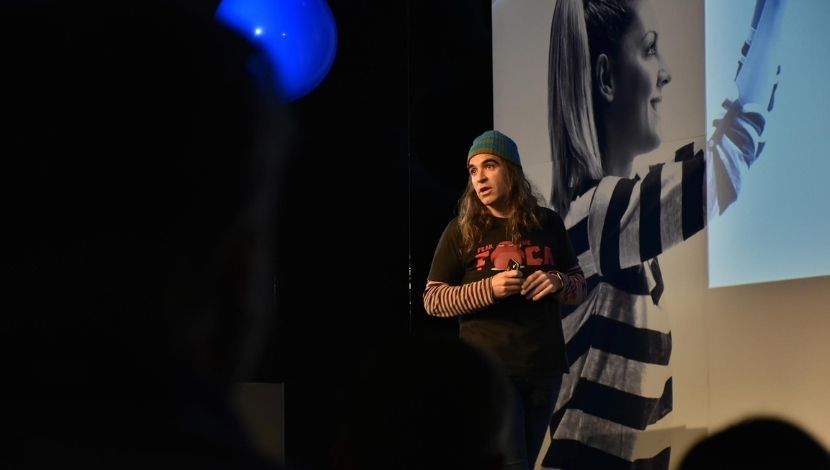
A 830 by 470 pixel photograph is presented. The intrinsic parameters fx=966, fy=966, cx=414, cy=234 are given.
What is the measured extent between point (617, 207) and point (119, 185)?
339 centimetres

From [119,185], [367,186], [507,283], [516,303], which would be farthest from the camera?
[367,186]

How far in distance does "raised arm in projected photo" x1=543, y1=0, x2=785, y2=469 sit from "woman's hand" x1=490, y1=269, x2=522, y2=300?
38.9 inches

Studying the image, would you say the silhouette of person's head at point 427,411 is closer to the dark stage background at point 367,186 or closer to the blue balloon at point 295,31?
the blue balloon at point 295,31

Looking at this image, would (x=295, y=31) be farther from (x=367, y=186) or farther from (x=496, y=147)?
(x=496, y=147)

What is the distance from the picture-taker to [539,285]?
104 inches

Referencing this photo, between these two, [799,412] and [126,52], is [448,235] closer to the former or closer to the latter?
[799,412]

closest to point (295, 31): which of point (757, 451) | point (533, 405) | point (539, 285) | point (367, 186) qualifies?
point (367, 186)

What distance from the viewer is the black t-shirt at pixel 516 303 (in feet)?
8.80

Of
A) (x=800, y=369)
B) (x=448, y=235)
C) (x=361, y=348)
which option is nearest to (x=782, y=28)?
(x=800, y=369)

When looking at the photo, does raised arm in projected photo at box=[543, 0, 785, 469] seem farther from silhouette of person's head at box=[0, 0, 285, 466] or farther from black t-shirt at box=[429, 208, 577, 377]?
silhouette of person's head at box=[0, 0, 285, 466]

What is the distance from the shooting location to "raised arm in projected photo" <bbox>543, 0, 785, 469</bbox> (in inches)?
134

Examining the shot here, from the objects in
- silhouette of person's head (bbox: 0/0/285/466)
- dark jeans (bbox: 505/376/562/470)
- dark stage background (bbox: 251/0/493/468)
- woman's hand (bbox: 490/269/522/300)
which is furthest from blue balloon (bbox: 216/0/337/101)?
silhouette of person's head (bbox: 0/0/285/466)

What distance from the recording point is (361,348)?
411 centimetres

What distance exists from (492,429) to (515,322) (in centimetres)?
180
